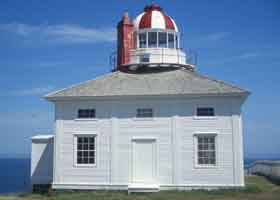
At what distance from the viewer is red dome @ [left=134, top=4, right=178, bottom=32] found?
1040 inches

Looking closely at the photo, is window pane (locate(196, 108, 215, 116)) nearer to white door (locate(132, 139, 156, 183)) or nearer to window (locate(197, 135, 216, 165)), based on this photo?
window (locate(197, 135, 216, 165))

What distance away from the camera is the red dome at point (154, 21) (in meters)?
26.4

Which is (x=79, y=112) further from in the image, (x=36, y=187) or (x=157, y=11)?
(x=157, y=11)

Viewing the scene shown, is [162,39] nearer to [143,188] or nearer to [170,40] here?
[170,40]

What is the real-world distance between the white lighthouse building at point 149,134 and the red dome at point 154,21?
3938 millimetres

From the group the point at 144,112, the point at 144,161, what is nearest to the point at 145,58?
the point at 144,112

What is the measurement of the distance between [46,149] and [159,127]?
7.56 m

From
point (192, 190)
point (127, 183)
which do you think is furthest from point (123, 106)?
point (192, 190)

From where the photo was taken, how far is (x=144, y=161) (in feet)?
73.3

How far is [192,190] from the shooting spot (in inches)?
856

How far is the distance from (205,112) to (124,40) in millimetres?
7555

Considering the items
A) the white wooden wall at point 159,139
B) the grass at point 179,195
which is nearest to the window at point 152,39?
the white wooden wall at point 159,139

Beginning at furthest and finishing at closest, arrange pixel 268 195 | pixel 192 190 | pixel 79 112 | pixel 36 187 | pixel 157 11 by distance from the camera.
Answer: pixel 157 11
pixel 36 187
pixel 79 112
pixel 192 190
pixel 268 195

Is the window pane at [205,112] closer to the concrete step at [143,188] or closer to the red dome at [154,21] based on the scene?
the concrete step at [143,188]
